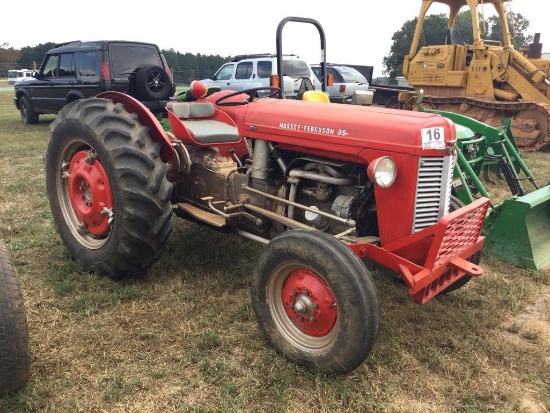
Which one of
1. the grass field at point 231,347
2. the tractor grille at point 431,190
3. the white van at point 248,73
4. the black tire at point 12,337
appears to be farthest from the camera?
the white van at point 248,73

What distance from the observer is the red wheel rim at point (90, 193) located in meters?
3.35

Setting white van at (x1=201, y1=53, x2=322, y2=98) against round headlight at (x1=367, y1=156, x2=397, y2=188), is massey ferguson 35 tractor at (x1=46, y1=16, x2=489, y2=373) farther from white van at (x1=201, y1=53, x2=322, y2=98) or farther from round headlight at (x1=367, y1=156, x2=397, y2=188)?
white van at (x1=201, y1=53, x2=322, y2=98)

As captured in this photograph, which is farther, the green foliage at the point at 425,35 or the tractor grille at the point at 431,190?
the green foliage at the point at 425,35

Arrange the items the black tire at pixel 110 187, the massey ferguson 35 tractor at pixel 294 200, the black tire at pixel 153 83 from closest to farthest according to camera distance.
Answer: the massey ferguson 35 tractor at pixel 294 200, the black tire at pixel 110 187, the black tire at pixel 153 83

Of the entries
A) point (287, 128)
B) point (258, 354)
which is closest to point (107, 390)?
point (258, 354)

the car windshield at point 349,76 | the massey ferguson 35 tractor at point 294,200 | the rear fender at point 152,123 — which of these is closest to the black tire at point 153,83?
the massey ferguson 35 tractor at point 294,200

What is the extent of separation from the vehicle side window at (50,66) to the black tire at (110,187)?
7949mm

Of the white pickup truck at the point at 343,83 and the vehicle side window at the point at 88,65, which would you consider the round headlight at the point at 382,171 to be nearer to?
the vehicle side window at the point at 88,65

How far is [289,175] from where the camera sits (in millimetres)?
2982

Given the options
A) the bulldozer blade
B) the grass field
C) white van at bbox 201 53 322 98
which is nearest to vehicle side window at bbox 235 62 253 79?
white van at bbox 201 53 322 98

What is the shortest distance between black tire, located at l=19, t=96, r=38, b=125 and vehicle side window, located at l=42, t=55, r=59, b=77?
1.36 metres

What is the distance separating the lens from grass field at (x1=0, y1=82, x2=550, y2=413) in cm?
231

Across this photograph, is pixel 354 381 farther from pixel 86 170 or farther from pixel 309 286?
pixel 86 170

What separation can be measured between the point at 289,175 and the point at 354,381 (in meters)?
1.26
